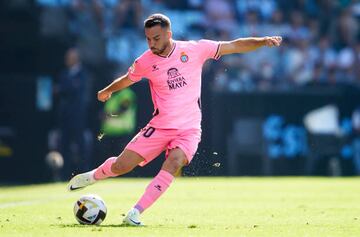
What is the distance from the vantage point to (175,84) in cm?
1058

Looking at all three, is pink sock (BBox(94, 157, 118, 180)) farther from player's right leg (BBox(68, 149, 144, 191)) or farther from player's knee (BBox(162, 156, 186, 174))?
player's knee (BBox(162, 156, 186, 174))

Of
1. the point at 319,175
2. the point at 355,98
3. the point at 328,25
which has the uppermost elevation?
the point at 328,25

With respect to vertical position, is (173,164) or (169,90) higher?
(169,90)

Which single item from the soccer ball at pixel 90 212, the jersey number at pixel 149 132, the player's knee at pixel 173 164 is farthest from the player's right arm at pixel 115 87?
the soccer ball at pixel 90 212

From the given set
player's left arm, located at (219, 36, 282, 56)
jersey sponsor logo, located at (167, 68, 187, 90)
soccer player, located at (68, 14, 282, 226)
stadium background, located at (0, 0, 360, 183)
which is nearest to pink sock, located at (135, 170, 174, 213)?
soccer player, located at (68, 14, 282, 226)

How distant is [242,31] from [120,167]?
577 inches

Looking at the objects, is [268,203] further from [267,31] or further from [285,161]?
[267,31]

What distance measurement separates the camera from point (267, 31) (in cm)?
2539

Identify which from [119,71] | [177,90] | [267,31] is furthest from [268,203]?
[267,31]

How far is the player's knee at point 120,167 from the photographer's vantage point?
10711mm

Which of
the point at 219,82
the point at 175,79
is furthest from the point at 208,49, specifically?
the point at 219,82

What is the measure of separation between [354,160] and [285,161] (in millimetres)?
1682

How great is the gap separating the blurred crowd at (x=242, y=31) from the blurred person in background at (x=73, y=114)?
1035 millimetres

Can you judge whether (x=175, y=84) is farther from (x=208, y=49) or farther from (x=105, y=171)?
(x=105, y=171)
